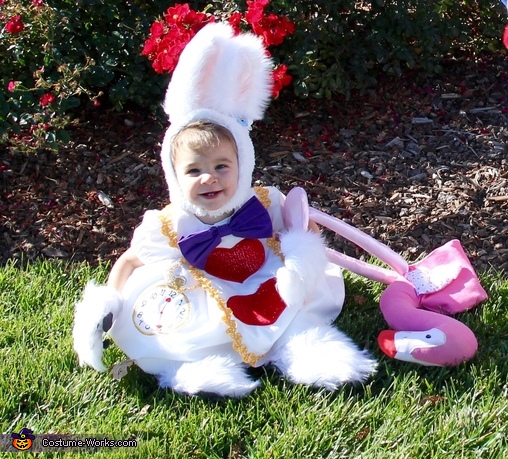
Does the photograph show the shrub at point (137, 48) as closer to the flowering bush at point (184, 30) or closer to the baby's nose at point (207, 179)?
the flowering bush at point (184, 30)

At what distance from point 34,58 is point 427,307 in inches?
104

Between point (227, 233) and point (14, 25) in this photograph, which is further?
point (14, 25)

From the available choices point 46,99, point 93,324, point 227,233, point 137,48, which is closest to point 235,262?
point 227,233

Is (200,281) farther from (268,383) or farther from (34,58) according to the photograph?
(34,58)

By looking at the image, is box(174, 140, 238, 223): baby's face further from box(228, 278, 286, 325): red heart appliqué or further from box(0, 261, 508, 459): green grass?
box(0, 261, 508, 459): green grass

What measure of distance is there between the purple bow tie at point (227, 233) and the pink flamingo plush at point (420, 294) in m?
0.14

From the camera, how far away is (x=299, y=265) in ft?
9.11

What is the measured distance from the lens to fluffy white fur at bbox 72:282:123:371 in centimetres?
271

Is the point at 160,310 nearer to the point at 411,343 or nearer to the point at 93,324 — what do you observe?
the point at 93,324

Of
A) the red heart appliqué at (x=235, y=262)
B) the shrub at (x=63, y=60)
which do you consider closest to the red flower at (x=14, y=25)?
the shrub at (x=63, y=60)

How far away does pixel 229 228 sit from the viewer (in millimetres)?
2912

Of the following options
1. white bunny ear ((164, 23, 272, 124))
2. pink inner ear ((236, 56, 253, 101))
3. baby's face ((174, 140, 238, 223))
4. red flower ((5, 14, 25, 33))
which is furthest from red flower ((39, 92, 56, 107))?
pink inner ear ((236, 56, 253, 101))

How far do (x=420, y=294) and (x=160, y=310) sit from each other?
1.11m

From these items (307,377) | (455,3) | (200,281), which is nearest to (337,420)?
(307,377)
